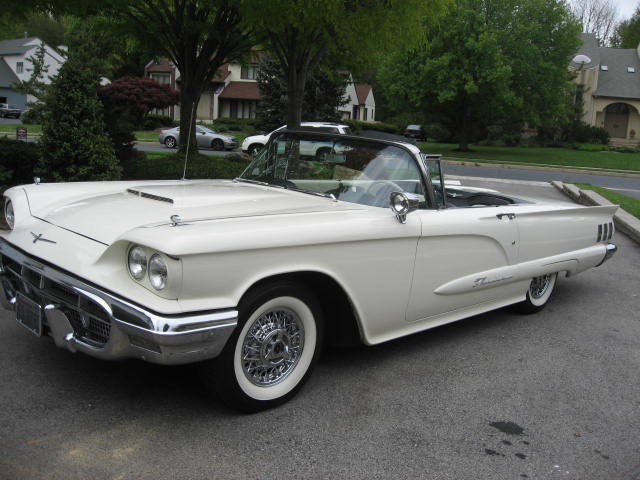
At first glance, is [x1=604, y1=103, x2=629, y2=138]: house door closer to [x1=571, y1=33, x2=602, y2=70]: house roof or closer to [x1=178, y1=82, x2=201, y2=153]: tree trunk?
[x1=571, y1=33, x2=602, y2=70]: house roof

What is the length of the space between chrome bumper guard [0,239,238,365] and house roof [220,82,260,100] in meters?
50.7

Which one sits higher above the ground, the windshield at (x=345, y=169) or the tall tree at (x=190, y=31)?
the tall tree at (x=190, y=31)

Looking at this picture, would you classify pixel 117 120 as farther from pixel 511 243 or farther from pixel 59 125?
pixel 511 243

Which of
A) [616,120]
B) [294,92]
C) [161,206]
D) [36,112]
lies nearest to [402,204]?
[161,206]

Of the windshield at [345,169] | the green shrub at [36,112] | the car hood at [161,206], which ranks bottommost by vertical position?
the car hood at [161,206]

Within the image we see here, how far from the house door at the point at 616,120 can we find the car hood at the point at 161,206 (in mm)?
56413

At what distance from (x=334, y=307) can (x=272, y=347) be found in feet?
1.81

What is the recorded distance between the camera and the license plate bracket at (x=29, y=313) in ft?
10.3

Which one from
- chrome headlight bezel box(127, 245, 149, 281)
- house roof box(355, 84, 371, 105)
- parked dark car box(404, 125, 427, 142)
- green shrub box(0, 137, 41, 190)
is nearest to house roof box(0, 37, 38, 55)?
house roof box(355, 84, 371, 105)

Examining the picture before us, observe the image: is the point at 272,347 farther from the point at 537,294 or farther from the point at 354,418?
the point at 537,294

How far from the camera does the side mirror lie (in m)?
3.64

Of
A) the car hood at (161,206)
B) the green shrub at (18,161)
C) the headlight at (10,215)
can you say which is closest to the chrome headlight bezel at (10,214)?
the headlight at (10,215)

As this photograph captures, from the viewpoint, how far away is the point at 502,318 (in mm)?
5242

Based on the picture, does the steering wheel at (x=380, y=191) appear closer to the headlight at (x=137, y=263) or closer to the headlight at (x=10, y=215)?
the headlight at (x=137, y=263)
